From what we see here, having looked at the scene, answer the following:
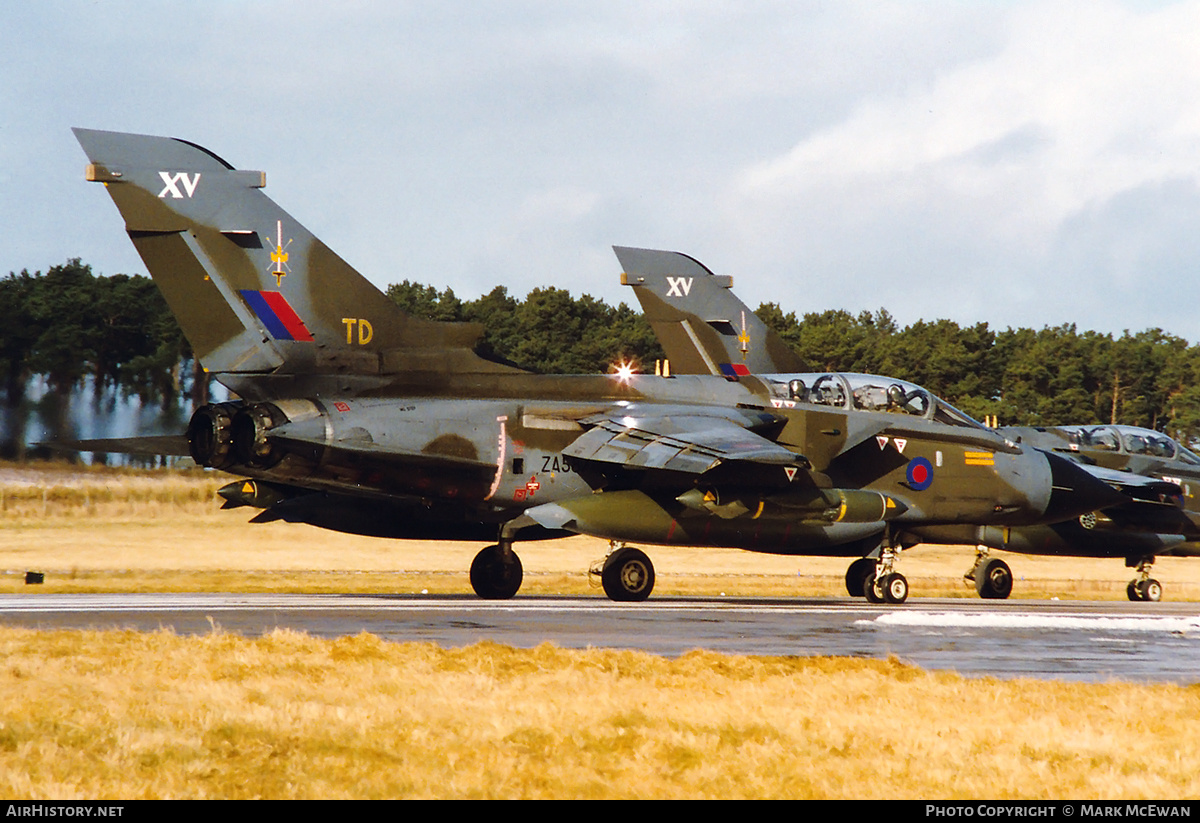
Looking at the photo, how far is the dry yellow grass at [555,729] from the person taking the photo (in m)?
6.46

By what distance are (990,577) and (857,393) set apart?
5665 millimetres

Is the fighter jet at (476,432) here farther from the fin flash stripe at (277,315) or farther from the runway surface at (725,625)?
the runway surface at (725,625)

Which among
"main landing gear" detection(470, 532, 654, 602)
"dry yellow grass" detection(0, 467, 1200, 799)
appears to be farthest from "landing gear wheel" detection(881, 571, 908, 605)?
"dry yellow grass" detection(0, 467, 1200, 799)

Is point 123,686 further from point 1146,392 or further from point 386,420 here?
point 1146,392

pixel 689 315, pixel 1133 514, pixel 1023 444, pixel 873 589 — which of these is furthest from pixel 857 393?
pixel 689 315

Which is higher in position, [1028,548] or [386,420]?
[386,420]

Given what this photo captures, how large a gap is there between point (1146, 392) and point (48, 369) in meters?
58.8

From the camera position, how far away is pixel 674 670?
10086 millimetres

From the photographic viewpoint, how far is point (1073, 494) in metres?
21.6

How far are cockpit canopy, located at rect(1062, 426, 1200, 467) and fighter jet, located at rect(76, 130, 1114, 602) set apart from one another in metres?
5.73

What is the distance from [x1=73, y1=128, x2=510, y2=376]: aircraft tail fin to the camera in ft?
55.5

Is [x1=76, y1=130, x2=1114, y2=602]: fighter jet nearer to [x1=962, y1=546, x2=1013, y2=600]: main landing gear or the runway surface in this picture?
the runway surface

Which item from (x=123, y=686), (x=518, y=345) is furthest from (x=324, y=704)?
(x=518, y=345)

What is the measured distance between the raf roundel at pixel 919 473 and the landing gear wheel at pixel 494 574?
20.5 ft
